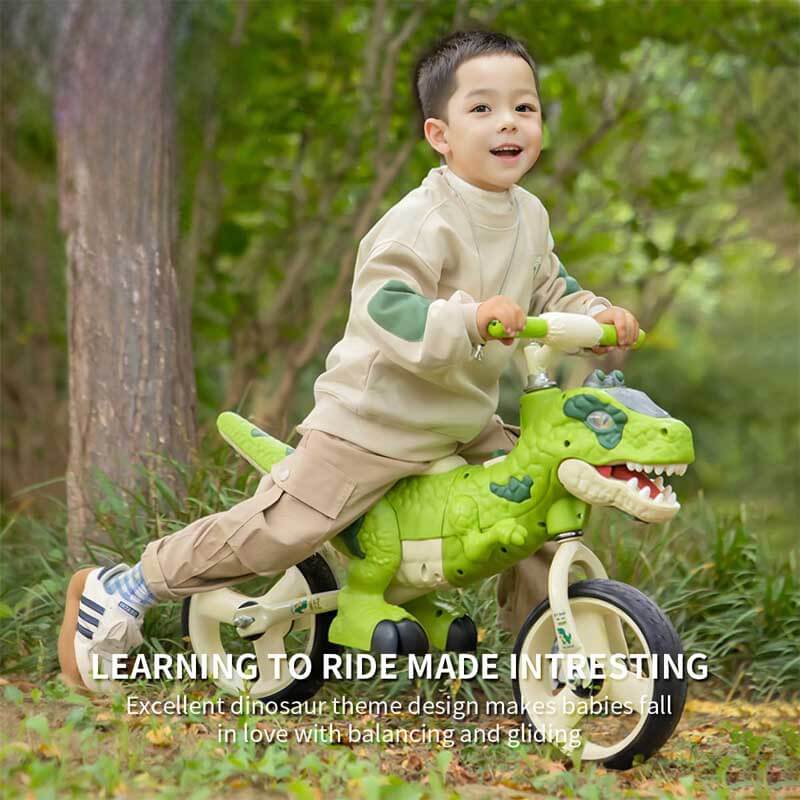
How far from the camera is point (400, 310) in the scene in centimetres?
277

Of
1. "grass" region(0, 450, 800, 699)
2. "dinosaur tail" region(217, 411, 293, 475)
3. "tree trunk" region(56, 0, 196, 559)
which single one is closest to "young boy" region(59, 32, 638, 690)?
"dinosaur tail" region(217, 411, 293, 475)

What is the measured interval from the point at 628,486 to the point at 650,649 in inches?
14.4

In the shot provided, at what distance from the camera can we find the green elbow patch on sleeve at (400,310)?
275cm

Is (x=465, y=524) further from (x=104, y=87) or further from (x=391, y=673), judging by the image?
(x=104, y=87)

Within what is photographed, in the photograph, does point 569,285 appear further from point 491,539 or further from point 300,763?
point 300,763

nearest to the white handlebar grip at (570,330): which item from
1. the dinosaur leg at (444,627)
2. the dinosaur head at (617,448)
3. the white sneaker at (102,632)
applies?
the dinosaur head at (617,448)

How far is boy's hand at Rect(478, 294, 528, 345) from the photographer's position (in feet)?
8.70

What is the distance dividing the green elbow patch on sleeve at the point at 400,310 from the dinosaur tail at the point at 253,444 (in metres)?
0.70

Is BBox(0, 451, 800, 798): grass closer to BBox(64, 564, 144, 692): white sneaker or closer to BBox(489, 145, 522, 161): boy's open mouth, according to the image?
BBox(64, 564, 144, 692): white sneaker

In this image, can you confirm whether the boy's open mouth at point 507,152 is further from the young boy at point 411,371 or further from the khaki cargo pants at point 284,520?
the khaki cargo pants at point 284,520

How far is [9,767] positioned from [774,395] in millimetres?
12228

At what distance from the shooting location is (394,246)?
2.89m

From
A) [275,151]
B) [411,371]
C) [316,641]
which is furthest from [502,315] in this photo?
[275,151]

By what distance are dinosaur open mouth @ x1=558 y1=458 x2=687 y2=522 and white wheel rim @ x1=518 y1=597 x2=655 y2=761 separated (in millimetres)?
240
